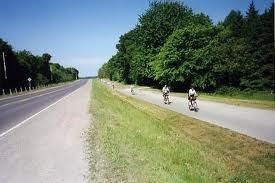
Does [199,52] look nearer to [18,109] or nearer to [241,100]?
[241,100]

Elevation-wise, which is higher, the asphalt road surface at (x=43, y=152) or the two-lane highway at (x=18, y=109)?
the asphalt road surface at (x=43, y=152)

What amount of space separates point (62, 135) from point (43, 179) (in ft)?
19.6

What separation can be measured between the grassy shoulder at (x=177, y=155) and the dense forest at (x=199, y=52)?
29488 mm

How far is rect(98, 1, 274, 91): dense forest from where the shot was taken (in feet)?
145

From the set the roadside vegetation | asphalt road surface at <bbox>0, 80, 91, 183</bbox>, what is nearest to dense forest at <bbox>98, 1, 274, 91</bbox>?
the roadside vegetation

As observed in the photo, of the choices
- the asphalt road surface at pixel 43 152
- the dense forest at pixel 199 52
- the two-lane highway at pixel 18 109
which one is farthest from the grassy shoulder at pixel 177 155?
the dense forest at pixel 199 52

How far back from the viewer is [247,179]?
8172mm

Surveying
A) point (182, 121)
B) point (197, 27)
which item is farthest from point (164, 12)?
point (182, 121)

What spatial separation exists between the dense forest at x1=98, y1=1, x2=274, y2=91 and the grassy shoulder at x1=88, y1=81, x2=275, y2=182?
29488 millimetres

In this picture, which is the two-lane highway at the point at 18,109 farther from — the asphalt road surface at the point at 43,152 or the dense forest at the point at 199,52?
the dense forest at the point at 199,52

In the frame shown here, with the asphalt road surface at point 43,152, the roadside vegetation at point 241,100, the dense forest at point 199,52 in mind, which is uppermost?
the dense forest at point 199,52

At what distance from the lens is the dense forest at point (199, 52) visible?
44250mm

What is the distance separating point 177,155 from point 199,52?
34.7m

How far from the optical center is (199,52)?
43312 millimetres
